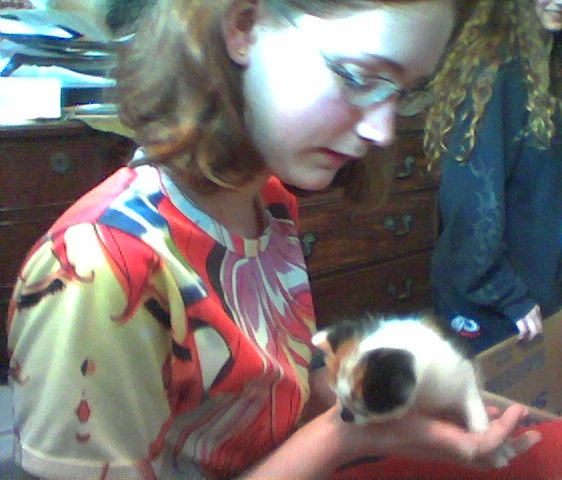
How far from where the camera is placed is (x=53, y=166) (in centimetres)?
115

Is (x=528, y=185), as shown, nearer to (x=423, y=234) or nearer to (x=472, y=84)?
(x=472, y=84)

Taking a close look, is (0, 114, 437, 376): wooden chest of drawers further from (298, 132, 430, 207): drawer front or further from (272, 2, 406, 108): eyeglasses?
(272, 2, 406, 108): eyeglasses

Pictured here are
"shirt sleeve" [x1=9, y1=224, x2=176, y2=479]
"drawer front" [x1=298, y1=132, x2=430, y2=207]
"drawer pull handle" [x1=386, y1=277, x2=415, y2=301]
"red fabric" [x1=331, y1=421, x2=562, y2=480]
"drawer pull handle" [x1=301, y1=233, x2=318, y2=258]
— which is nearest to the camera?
"shirt sleeve" [x1=9, y1=224, x2=176, y2=479]

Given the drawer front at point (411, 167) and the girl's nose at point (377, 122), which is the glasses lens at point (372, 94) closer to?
the girl's nose at point (377, 122)

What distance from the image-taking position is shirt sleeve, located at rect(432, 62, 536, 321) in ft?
3.92

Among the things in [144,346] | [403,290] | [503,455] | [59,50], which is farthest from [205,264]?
→ [403,290]

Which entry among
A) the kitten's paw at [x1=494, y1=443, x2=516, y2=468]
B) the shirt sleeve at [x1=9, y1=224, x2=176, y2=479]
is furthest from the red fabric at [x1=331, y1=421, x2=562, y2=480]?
the shirt sleeve at [x1=9, y1=224, x2=176, y2=479]

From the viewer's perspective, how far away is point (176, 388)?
0.52 m

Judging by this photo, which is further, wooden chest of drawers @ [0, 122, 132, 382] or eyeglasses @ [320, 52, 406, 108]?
wooden chest of drawers @ [0, 122, 132, 382]

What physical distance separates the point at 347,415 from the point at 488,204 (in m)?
0.71

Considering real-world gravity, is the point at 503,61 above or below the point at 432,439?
above

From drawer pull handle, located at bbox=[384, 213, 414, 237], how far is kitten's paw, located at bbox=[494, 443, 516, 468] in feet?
3.24

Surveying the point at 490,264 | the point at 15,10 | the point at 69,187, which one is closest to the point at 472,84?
the point at 490,264

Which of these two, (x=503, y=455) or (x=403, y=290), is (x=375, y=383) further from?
(x=403, y=290)
